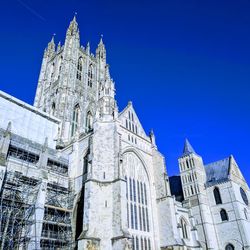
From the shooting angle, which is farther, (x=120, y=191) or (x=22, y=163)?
(x=22, y=163)

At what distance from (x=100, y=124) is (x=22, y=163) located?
7.32m

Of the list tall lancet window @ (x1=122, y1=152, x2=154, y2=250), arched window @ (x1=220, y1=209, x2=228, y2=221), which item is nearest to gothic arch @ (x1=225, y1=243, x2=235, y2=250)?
arched window @ (x1=220, y1=209, x2=228, y2=221)

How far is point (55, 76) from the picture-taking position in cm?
4334

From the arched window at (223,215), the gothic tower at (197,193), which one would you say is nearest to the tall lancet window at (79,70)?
the gothic tower at (197,193)

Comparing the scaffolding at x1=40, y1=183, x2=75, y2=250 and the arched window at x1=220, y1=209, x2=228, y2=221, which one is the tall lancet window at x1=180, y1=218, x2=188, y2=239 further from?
the scaffolding at x1=40, y1=183, x2=75, y2=250

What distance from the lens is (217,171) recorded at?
39688 mm

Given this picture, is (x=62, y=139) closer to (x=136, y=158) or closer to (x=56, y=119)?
(x=56, y=119)

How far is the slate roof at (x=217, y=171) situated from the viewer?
3750cm

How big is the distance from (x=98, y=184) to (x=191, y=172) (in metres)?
21.5

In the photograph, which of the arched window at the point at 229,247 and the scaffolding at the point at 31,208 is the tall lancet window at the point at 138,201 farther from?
the arched window at the point at 229,247

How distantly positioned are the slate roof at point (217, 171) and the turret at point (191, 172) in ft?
4.09

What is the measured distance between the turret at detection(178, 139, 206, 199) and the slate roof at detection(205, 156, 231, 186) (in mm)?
1246

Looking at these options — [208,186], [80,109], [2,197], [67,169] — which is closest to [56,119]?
[80,109]

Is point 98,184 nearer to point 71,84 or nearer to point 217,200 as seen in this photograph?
point 217,200
